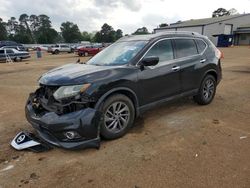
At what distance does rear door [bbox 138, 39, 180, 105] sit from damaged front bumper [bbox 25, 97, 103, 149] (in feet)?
3.76

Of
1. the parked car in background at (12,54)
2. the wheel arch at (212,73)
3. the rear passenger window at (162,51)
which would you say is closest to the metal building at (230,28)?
the parked car in background at (12,54)

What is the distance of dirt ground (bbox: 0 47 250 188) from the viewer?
310 centimetres

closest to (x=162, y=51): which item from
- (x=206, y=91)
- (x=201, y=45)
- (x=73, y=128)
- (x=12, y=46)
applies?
(x=201, y=45)

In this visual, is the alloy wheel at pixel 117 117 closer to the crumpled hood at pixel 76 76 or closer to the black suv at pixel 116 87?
the black suv at pixel 116 87

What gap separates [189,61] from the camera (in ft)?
17.6

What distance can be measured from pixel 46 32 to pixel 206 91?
8037 centimetres

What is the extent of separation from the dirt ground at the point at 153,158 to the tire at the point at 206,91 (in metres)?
0.68

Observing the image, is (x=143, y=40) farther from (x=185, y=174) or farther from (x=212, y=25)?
(x=212, y=25)

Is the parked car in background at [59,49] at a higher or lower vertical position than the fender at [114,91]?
higher

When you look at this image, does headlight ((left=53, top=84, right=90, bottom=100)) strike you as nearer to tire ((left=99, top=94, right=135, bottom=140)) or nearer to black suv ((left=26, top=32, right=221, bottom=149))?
black suv ((left=26, top=32, right=221, bottom=149))

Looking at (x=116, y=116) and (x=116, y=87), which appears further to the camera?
(x=116, y=116)

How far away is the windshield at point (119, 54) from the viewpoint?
182 inches

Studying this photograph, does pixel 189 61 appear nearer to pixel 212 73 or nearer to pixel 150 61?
pixel 212 73

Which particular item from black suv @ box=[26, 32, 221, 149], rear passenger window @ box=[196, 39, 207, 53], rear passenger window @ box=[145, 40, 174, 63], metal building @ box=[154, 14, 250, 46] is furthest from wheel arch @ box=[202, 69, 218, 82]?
metal building @ box=[154, 14, 250, 46]
